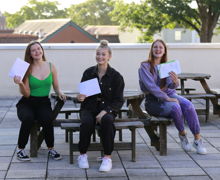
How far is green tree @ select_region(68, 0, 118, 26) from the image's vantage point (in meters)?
123

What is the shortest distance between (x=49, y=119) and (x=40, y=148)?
2.23 feet

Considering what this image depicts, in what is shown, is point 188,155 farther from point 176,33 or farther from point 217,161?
point 176,33

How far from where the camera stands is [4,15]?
127688 mm

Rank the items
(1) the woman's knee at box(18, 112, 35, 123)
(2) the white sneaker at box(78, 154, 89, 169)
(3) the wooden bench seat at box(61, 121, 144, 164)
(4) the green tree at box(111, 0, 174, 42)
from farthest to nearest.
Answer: (4) the green tree at box(111, 0, 174, 42) < (1) the woman's knee at box(18, 112, 35, 123) < (3) the wooden bench seat at box(61, 121, 144, 164) < (2) the white sneaker at box(78, 154, 89, 169)

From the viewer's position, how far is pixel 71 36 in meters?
60.6

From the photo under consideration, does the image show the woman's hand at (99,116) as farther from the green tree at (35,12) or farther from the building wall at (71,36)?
the green tree at (35,12)

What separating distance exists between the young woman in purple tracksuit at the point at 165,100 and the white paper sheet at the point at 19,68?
1.43 meters

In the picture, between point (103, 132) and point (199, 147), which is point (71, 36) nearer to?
point (199, 147)

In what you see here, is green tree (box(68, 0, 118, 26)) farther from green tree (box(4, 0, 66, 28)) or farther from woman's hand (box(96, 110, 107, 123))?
woman's hand (box(96, 110, 107, 123))

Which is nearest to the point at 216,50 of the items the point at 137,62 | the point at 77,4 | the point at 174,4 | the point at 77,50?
the point at 137,62

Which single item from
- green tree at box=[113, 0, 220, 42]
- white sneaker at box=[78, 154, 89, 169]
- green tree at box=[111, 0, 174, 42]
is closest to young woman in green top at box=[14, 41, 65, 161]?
white sneaker at box=[78, 154, 89, 169]

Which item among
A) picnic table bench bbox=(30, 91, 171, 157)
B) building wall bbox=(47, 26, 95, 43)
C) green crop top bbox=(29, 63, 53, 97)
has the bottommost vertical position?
building wall bbox=(47, 26, 95, 43)

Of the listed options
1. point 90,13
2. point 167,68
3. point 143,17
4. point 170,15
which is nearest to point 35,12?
point 90,13

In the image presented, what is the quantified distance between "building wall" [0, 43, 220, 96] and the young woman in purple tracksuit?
511cm
